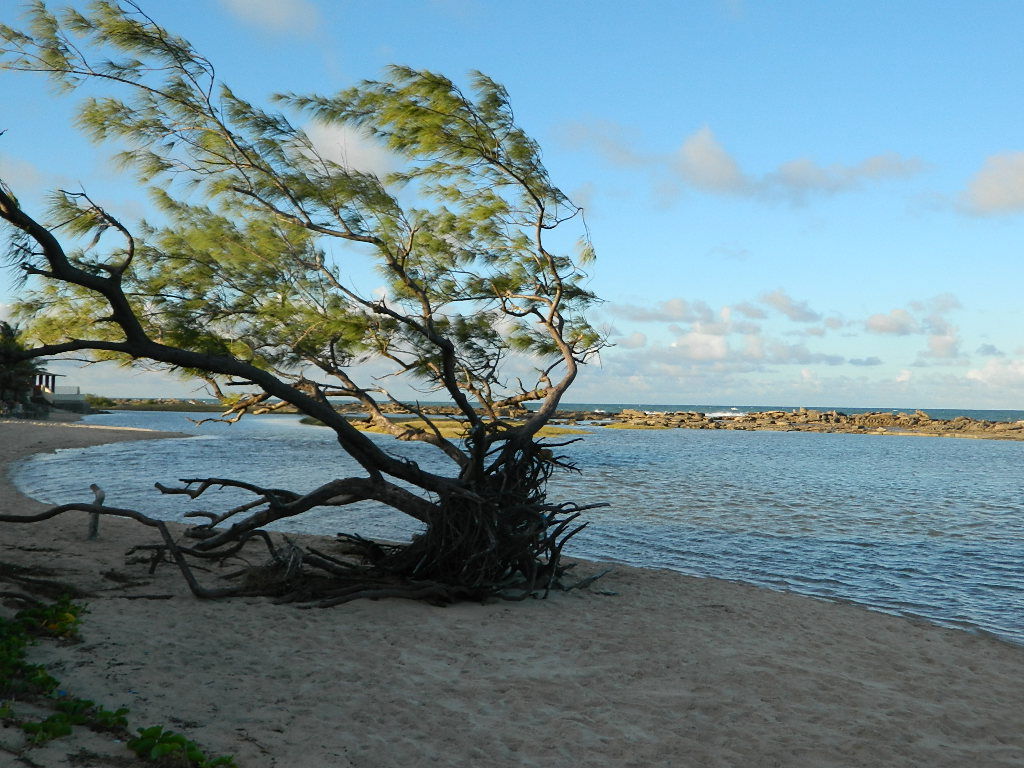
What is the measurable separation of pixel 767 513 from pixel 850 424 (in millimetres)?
78473

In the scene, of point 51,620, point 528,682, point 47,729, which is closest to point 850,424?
point 528,682

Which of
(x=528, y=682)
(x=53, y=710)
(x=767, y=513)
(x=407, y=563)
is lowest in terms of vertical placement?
(x=767, y=513)

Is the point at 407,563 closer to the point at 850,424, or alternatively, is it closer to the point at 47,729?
the point at 47,729

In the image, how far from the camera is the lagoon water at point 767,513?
13.6m

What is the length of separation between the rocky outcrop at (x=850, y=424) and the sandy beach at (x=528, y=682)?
7974 cm

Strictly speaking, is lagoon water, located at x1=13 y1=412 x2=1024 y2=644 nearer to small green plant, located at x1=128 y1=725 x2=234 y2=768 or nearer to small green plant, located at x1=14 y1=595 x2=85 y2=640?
small green plant, located at x1=14 y1=595 x2=85 y2=640

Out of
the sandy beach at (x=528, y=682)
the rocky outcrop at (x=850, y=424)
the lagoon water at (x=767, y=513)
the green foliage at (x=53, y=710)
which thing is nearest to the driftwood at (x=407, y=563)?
the sandy beach at (x=528, y=682)

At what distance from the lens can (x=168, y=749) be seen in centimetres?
441

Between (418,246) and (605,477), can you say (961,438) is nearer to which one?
(605,477)

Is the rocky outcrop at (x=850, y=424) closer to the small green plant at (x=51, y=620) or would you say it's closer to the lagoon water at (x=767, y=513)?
the lagoon water at (x=767, y=513)

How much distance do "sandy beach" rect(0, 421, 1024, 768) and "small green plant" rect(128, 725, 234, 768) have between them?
4.6 inches

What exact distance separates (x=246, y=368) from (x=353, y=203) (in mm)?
3642

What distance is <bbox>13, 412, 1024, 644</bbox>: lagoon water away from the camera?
13648 mm

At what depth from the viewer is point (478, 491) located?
10711mm
